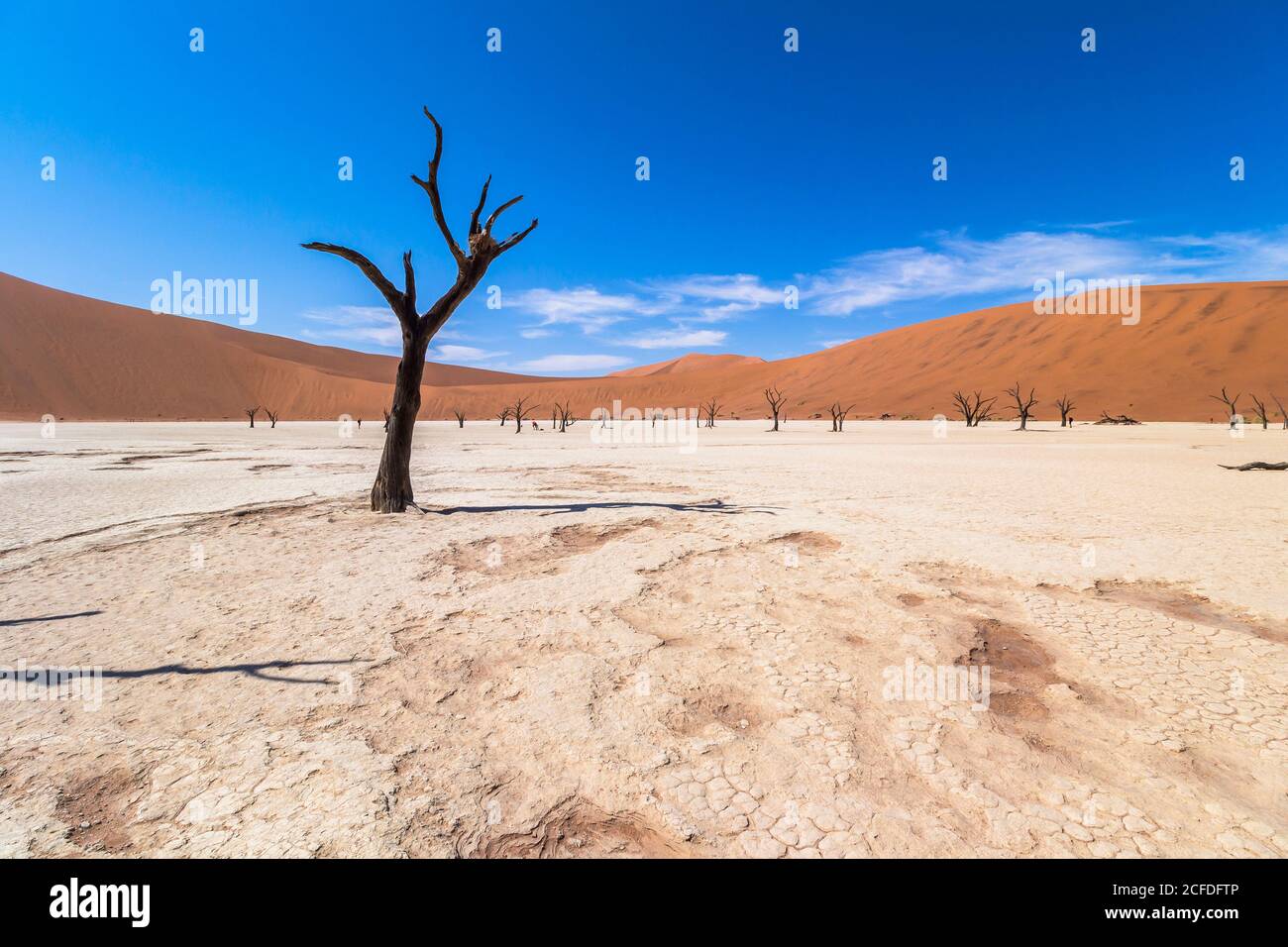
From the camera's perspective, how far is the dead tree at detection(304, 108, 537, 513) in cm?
828

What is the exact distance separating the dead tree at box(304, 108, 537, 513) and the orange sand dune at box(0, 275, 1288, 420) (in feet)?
198

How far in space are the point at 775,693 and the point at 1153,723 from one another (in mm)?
1749

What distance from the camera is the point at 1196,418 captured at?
153ft

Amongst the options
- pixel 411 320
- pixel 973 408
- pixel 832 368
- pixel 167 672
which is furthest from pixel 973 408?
pixel 167 672

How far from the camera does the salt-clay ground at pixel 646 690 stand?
6.70ft

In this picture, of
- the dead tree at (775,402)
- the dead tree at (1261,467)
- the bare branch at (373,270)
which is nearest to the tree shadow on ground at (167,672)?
the bare branch at (373,270)

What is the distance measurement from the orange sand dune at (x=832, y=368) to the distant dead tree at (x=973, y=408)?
2136 mm

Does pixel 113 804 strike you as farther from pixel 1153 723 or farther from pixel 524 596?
pixel 1153 723

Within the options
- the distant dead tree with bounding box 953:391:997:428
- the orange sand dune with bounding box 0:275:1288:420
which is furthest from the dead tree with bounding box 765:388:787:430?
the distant dead tree with bounding box 953:391:997:428

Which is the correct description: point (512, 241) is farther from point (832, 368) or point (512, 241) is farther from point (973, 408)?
point (832, 368)

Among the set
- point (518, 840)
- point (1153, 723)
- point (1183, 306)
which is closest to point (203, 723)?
point (518, 840)

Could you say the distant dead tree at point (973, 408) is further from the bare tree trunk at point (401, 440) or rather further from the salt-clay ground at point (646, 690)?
the bare tree trunk at point (401, 440)
